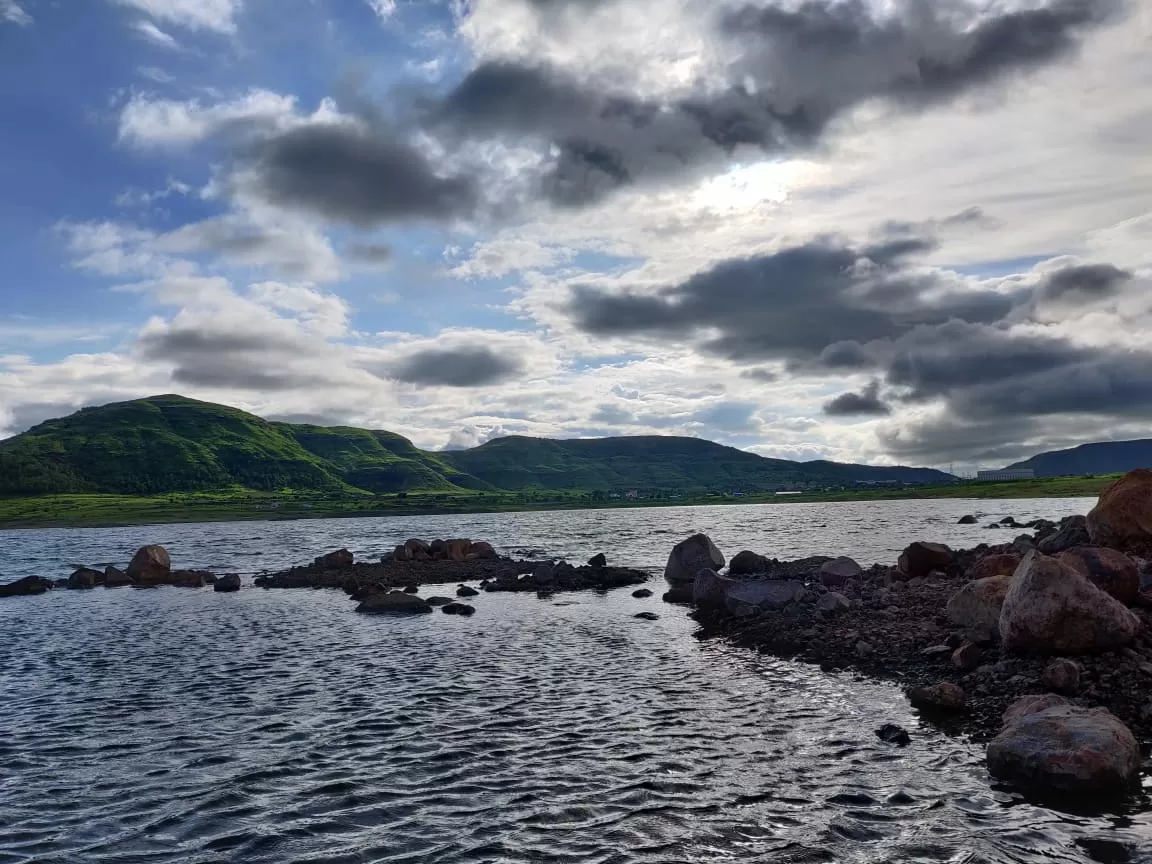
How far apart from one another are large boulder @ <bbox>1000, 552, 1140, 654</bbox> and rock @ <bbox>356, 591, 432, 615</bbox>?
3350 cm

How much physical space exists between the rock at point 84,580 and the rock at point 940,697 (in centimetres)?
7057

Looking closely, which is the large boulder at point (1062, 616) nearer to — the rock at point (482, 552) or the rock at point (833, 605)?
the rock at point (833, 605)

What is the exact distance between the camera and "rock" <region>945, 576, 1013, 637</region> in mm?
24688

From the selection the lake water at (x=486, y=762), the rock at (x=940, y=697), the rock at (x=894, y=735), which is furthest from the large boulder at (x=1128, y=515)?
the rock at (x=894, y=735)

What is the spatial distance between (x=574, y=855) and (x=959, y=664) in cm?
1591

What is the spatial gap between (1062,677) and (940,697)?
310 centimetres

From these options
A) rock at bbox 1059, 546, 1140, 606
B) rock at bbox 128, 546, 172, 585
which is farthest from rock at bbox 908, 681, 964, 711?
rock at bbox 128, 546, 172, 585

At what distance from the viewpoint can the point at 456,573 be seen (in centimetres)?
6669

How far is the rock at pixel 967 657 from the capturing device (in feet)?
75.8

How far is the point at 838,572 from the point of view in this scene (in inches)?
1726

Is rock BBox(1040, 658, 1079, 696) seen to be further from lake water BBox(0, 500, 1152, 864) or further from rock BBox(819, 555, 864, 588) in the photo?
rock BBox(819, 555, 864, 588)

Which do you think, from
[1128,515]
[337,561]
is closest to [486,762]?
[1128,515]

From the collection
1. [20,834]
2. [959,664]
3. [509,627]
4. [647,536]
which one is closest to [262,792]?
[20,834]

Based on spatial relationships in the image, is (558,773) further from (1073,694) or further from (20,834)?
(1073,694)
